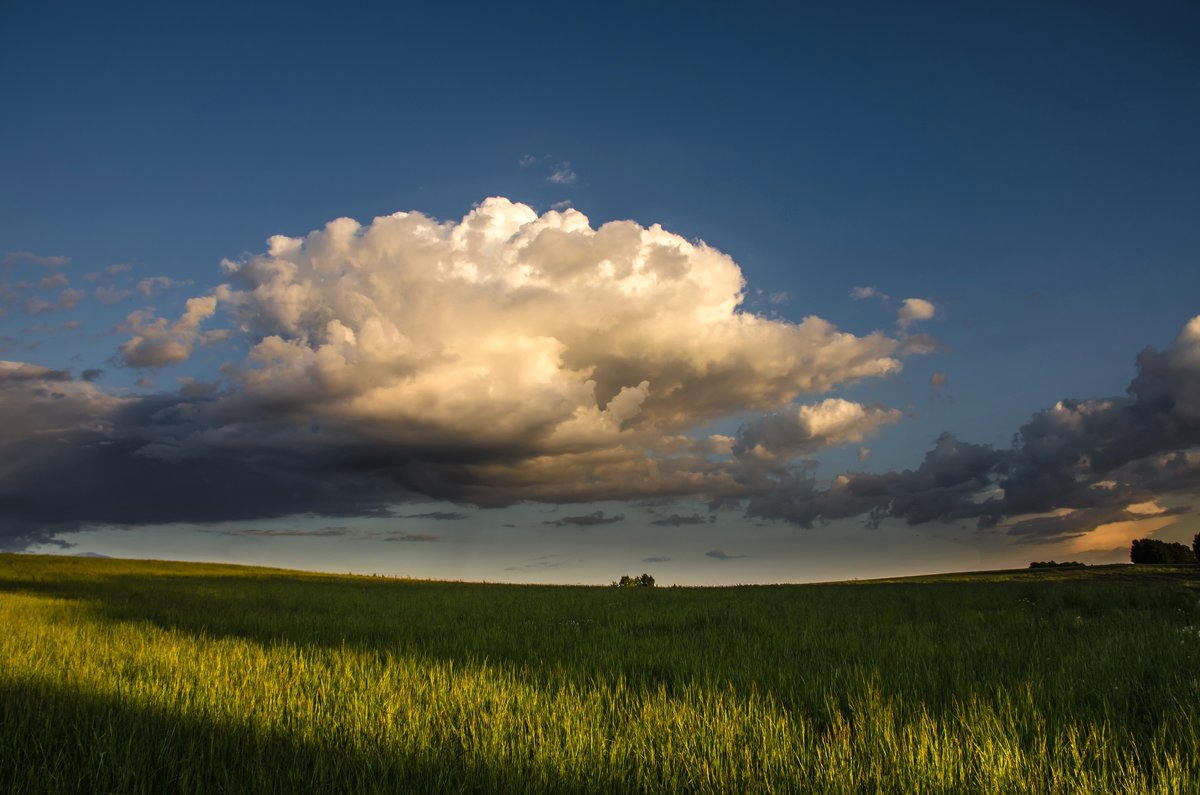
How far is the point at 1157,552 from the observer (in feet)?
175

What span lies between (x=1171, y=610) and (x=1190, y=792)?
1505 cm

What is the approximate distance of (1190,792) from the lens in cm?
358

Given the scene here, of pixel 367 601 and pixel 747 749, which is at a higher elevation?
pixel 747 749

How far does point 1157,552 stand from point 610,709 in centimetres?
6642

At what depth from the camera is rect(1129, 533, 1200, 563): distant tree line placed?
53.0 metres

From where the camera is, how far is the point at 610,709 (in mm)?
5320

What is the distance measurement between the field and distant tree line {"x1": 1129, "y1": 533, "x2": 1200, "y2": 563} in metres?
53.8

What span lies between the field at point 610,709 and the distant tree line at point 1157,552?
5379 centimetres

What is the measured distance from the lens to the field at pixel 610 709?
3.87m

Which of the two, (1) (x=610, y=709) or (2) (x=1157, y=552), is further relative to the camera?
(2) (x=1157, y=552)

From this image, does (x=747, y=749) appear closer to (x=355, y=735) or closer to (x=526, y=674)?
(x=355, y=735)

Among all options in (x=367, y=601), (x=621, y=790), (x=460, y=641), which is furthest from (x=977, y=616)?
(x=367, y=601)

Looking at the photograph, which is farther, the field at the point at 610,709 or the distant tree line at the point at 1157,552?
the distant tree line at the point at 1157,552

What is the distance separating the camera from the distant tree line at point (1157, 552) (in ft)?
174
